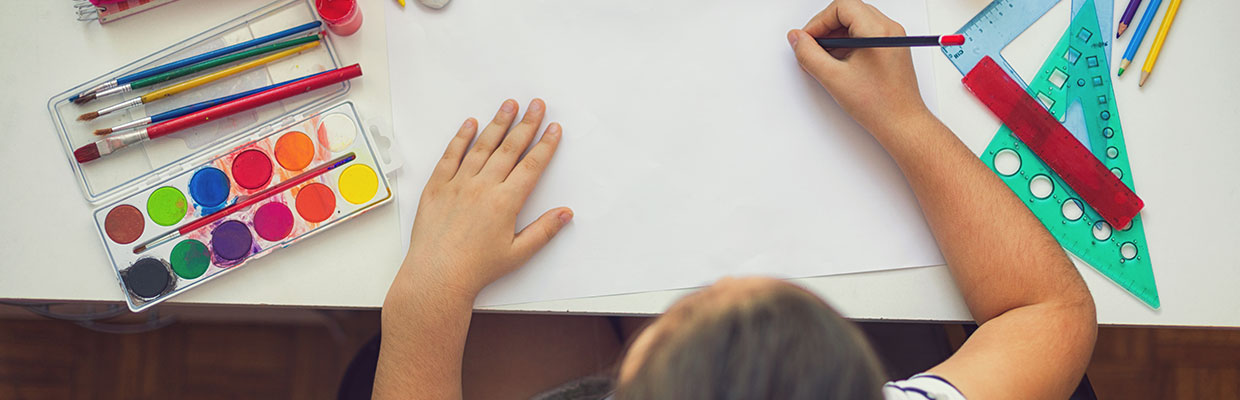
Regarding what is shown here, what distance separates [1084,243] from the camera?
29.8 inches

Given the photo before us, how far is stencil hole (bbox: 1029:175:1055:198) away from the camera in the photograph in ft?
2.51

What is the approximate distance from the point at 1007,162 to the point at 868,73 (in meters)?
0.18

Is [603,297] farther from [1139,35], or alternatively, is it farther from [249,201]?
[1139,35]

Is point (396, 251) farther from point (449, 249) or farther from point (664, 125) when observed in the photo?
point (664, 125)

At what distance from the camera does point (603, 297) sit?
74 centimetres

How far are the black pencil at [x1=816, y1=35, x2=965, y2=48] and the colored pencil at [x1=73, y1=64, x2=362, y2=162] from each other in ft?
1.62

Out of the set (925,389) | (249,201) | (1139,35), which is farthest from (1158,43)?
(249,201)

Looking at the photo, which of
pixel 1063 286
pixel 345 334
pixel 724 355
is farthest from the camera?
pixel 345 334

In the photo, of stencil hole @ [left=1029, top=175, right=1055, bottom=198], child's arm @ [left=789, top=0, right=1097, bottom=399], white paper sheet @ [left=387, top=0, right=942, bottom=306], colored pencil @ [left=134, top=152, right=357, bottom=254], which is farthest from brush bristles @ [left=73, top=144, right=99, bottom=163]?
stencil hole @ [left=1029, top=175, right=1055, bottom=198]

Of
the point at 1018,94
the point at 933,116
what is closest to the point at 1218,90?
the point at 1018,94

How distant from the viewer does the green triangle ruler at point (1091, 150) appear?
0.75m

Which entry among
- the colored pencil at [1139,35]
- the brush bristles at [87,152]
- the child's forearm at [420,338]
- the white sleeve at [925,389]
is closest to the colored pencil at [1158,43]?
the colored pencil at [1139,35]

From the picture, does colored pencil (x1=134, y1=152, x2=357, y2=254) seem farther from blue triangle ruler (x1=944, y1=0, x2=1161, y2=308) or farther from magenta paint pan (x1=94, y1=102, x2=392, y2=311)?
blue triangle ruler (x1=944, y1=0, x2=1161, y2=308)

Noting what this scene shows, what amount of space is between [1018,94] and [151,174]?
897 millimetres
